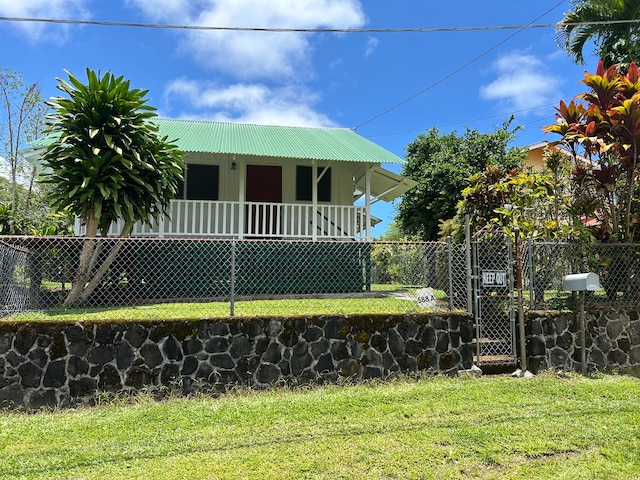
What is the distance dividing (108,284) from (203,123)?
7387mm

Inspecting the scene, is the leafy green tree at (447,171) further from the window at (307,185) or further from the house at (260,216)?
the window at (307,185)

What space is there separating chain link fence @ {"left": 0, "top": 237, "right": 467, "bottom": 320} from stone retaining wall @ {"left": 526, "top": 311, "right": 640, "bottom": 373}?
1290 millimetres

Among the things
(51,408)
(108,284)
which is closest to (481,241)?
(51,408)

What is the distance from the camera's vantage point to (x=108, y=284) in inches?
328

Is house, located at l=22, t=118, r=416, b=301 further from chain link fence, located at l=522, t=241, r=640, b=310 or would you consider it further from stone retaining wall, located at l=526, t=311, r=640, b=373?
stone retaining wall, located at l=526, t=311, r=640, b=373

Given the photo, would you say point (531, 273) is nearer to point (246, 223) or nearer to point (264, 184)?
point (246, 223)

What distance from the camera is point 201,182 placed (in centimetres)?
1223

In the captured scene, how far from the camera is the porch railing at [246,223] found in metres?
10.6

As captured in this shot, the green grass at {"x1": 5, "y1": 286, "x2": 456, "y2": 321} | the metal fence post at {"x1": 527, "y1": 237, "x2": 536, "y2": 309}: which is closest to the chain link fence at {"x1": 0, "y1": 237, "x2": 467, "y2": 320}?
the green grass at {"x1": 5, "y1": 286, "x2": 456, "y2": 321}

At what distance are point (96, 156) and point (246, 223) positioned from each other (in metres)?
4.93

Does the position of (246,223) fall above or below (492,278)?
above

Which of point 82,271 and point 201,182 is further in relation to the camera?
point 201,182

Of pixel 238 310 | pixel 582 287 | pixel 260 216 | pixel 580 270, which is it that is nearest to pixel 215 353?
pixel 238 310

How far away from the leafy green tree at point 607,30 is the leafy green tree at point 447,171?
4434mm
